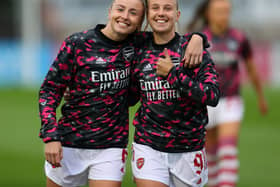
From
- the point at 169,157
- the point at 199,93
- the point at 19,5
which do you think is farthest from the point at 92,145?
the point at 19,5

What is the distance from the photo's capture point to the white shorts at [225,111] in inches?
295

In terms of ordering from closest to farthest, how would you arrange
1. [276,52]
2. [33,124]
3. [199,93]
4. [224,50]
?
[199,93]
[224,50]
[33,124]
[276,52]

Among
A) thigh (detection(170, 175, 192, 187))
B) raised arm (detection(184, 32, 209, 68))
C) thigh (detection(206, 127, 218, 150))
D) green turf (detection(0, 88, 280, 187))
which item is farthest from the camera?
green turf (detection(0, 88, 280, 187))

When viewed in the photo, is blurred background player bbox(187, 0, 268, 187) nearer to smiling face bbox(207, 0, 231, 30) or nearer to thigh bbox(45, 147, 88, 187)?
smiling face bbox(207, 0, 231, 30)

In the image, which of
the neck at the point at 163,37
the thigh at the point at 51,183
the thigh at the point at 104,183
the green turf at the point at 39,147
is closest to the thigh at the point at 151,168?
the thigh at the point at 104,183

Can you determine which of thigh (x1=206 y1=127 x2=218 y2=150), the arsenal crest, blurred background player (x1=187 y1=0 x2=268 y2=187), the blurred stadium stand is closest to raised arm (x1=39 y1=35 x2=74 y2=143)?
the arsenal crest

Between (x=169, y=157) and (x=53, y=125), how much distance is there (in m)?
0.90

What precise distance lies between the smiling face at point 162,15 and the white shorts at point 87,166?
999mm

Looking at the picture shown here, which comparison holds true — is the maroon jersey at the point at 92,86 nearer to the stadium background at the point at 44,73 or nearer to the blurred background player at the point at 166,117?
the blurred background player at the point at 166,117

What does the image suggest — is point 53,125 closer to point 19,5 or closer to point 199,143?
point 199,143

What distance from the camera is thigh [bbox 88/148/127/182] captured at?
4.81 metres

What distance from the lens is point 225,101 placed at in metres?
7.55

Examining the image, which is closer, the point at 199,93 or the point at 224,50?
the point at 199,93

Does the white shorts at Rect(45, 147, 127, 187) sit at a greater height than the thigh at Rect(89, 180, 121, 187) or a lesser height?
greater
